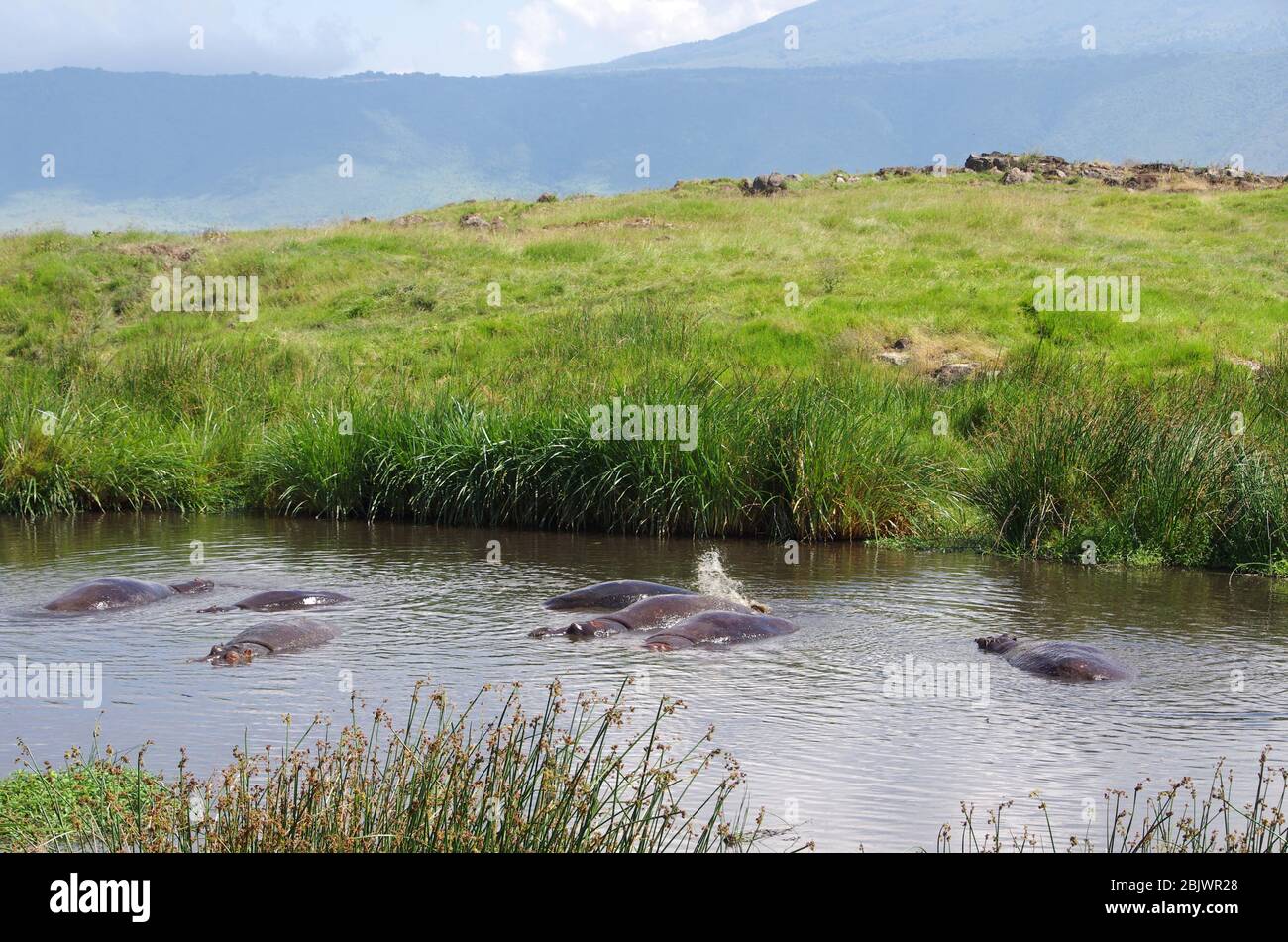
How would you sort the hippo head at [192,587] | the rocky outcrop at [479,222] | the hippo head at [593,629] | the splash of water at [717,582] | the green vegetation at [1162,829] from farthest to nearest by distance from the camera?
1. the rocky outcrop at [479,222]
2. the splash of water at [717,582]
3. the hippo head at [192,587]
4. the hippo head at [593,629]
5. the green vegetation at [1162,829]

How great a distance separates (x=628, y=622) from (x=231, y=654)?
8.79 ft

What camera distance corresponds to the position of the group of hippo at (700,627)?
8.66 m

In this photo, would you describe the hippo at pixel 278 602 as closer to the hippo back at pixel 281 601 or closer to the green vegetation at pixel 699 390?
the hippo back at pixel 281 601

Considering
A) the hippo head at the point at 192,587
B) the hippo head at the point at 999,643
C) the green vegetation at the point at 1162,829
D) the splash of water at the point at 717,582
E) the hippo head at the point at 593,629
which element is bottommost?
the green vegetation at the point at 1162,829

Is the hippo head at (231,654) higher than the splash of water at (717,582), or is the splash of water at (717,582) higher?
the splash of water at (717,582)

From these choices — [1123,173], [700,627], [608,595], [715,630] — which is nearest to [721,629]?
[715,630]

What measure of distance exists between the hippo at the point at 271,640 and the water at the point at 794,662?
0.16 meters


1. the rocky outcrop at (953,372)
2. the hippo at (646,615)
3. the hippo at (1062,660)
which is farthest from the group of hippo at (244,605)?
the rocky outcrop at (953,372)

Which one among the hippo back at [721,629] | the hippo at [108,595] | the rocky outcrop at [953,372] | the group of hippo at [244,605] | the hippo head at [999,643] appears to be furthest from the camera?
the rocky outcrop at [953,372]

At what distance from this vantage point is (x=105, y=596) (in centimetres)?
1038

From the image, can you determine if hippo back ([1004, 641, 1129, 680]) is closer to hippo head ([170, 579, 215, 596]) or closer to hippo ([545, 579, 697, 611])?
hippo ([545, 579, 697, 611])

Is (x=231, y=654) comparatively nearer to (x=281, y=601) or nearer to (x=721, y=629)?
(x=281, y=601)
